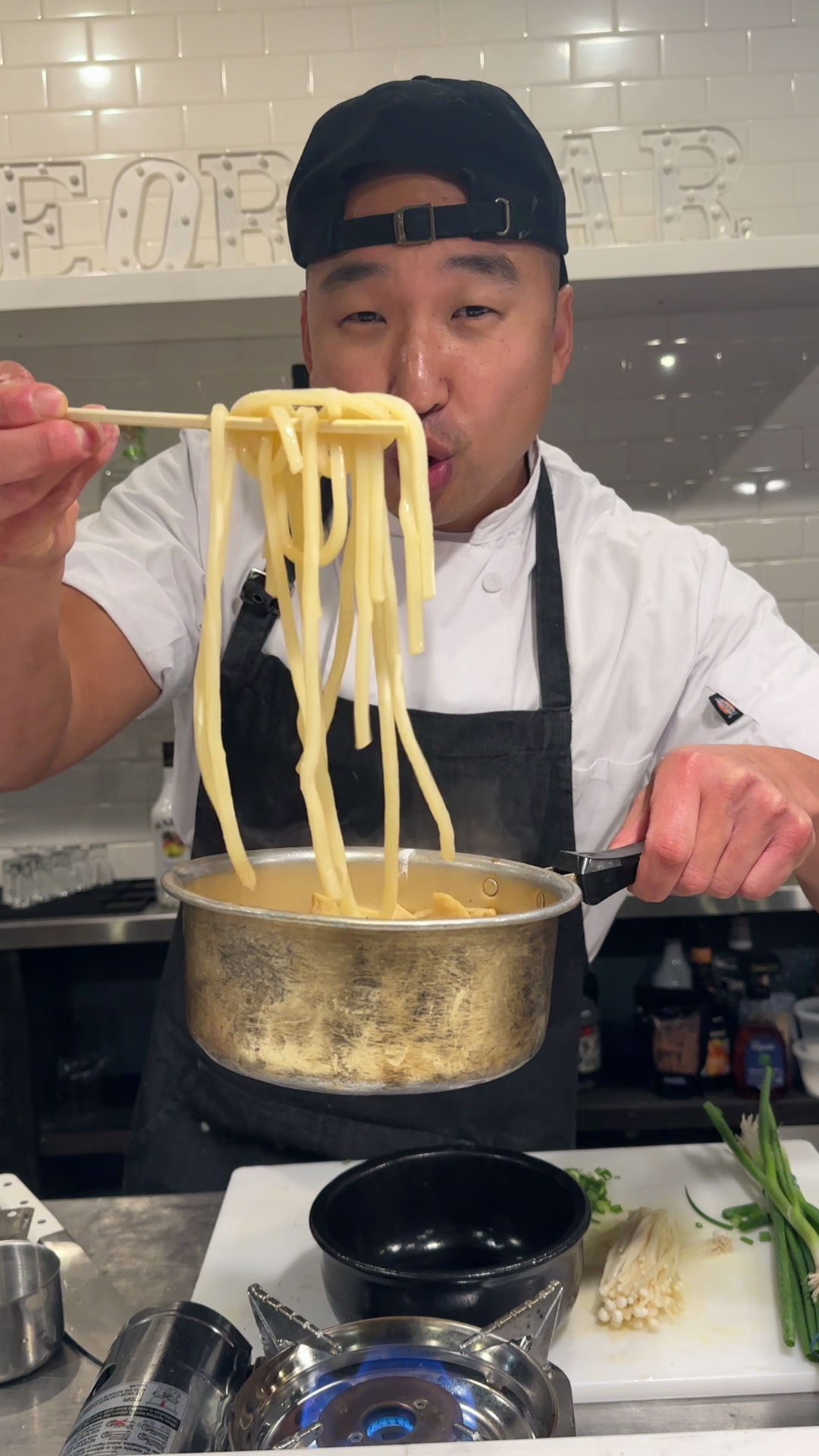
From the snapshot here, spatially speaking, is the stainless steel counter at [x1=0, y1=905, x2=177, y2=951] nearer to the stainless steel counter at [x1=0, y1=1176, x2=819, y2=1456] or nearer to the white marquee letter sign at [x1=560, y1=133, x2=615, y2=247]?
the stainless steel counter at [x1=0, y1=1176, x2=819, y2=1456]

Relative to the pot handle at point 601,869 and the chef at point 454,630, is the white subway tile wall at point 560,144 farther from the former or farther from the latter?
the pot handle at point 601,869

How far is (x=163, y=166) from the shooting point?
2.93 meters

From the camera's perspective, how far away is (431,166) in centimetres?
154

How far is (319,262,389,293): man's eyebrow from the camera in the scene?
1532 mm

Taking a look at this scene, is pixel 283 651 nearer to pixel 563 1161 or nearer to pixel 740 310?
pixel 563 1161

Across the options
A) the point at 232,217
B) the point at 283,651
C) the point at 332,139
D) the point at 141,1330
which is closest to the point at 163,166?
the point at 232,217

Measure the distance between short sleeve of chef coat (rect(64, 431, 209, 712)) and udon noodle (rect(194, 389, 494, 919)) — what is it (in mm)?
500

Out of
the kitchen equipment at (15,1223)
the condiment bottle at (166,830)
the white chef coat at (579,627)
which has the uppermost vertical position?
the white chef coat at (579,627)

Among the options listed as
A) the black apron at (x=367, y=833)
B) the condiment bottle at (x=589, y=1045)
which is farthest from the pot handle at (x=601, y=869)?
the condiment bottle at (x=589, y=1045)

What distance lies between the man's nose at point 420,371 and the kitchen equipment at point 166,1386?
1.05 meters

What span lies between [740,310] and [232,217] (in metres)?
1.43

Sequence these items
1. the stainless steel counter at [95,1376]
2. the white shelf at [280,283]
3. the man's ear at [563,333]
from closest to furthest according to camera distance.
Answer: the stainless steel counter at [95,1376] → the man's ear at [563,333] → the white shelf at [280,283]

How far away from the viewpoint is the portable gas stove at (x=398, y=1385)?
2.83ft

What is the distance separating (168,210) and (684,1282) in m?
2.67
